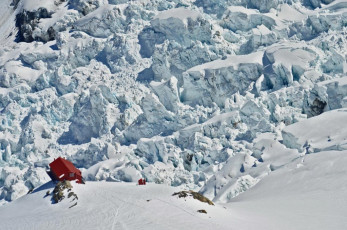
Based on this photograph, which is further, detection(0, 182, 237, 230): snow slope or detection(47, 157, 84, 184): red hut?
detection(47, 157, 84, 184): red hut

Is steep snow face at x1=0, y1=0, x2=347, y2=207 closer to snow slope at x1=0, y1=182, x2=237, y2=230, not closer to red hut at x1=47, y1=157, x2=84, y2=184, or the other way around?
red hut at x1=47, y1=157, x2=84, y2=184

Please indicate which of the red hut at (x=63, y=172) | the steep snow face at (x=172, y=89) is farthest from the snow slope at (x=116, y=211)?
the steep snow face at (x=172, y=89)

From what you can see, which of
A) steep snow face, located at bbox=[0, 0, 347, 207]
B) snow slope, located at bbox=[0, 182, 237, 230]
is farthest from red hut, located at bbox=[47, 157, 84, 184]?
steep snow face, located at bbox=[0, 0, 347, 207]

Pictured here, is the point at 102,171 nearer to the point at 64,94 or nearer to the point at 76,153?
the point at 76,153

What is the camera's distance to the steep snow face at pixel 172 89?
119 ft

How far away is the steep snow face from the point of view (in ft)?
119

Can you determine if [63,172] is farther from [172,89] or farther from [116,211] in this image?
[172,89]

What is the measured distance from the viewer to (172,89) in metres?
Result: 41.4

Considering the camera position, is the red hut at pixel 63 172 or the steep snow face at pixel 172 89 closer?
the red hut at pixel 63 172

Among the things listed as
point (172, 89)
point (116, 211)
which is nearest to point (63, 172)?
point (116, 211)

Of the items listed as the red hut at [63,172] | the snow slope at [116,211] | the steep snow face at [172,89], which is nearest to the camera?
the snow slope at [116,211]

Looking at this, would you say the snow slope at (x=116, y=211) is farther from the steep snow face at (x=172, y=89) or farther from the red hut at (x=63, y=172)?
the steep snow face at (x=172, y=89)

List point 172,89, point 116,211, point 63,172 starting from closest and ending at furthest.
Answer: point 116,211
point 63,172
point 172,89

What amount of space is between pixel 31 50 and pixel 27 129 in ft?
42.9
